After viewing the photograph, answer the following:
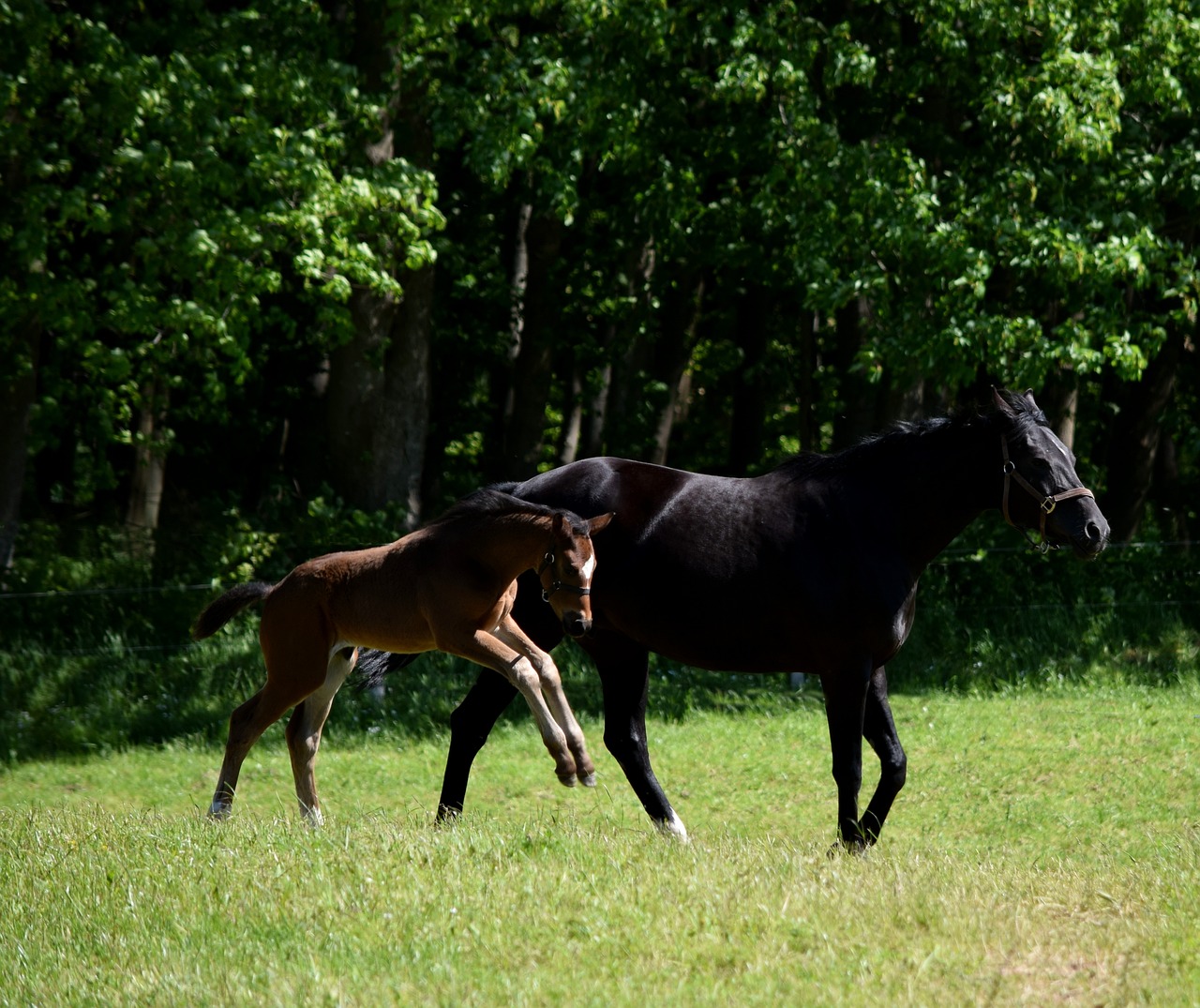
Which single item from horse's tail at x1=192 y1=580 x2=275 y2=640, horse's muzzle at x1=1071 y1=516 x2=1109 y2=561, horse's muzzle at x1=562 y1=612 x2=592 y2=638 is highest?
horse's muzzle at x1=1071 y1=516 x2=1109 y2=561

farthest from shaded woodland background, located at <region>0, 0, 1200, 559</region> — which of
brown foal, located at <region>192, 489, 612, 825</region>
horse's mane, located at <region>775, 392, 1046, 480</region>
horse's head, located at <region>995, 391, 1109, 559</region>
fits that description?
horse's head, located at <region>995, 391, 1109, 559</region>

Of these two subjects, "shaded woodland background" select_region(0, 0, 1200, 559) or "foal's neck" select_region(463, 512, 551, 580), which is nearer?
"foal's neck" select_region(463, 512, 551, 580)

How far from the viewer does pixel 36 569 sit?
48.1 ft

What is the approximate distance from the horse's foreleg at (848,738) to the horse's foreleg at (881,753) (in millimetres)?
111

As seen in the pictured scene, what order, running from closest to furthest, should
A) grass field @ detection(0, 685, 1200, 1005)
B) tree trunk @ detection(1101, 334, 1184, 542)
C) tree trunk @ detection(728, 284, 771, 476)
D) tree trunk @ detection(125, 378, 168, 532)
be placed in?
grass field @ detection(0, 685, 1200, 1005) → tree trunk @ detection(1101, 334, 1184, 542) → tree trunk @ detection(125, 378, 168, 532) → tree trunk @ detection(728, 284, 771, 476)

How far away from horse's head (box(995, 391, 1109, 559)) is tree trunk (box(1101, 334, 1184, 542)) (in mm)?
11070

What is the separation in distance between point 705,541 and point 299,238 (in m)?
7.38

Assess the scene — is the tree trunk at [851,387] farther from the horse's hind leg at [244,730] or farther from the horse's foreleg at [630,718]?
the horse's hind leg at [244,730]

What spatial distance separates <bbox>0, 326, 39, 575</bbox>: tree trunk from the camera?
1520 cm

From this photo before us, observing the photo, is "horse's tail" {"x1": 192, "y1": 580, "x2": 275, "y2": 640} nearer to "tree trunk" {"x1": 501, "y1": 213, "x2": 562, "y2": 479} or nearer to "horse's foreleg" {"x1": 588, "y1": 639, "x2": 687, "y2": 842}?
"horse's foreleg" {"x1": 588, "y1": 639, "x2": 687, "y2": 842}

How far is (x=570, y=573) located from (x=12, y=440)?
10.3m

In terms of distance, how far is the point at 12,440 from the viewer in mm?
15328

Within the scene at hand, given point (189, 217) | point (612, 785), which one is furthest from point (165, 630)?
point (612, 785)

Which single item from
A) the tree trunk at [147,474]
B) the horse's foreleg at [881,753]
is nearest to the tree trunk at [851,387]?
the tree trunk at [147,474]
